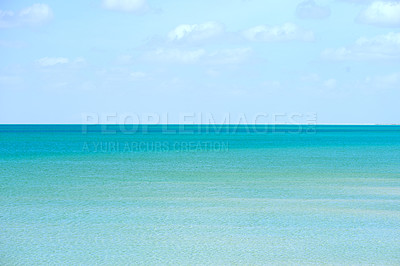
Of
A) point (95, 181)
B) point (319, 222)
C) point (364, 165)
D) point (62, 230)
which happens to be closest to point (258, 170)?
point (364, 165)

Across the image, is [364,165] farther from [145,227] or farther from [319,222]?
[145,227]

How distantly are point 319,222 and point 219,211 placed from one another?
2550 millimetres

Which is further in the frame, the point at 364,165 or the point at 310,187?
the point at 364,165

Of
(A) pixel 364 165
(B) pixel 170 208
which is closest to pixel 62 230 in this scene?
(B) pixel 170 208

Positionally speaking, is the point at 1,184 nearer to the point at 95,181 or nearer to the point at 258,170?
the point at 95,181

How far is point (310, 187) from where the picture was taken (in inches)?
725

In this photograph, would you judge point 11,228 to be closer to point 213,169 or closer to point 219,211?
point 219,211

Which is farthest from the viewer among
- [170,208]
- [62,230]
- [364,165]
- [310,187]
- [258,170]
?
[364,165]

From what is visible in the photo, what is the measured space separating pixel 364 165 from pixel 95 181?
13.3 m

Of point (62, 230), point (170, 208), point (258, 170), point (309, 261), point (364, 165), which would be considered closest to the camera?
point (309, 261)

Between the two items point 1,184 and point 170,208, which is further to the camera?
point 1,184

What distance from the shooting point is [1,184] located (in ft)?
63.5

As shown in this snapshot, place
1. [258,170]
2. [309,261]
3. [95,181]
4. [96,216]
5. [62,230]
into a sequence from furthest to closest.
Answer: [258,170] → [95,181] → [96,216] → [62,230] → [309,261]

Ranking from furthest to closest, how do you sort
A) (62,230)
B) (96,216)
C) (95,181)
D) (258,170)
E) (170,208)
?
(258,170)
(95,181)
(170,208)
(96,216)
(62,230)
